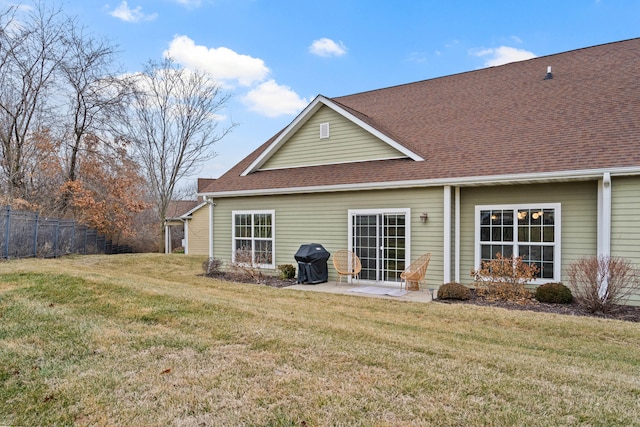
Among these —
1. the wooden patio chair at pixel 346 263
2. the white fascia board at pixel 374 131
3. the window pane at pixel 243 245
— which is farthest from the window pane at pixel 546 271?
the window pane at pixel 243 245

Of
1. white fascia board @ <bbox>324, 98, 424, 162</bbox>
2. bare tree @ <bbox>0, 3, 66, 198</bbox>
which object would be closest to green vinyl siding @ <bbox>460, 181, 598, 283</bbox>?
white fascia board @ <bbox>324, 98, 424, 162</bbox>

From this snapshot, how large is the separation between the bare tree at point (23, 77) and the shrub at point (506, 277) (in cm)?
1921

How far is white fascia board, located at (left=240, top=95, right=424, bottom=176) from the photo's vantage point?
10.2m

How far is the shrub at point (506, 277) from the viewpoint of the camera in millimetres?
8039

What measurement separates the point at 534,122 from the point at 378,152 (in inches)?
149

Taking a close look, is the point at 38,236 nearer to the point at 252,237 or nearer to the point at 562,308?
the point at 252,237

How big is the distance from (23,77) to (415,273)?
19109mm

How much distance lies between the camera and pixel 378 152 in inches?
425

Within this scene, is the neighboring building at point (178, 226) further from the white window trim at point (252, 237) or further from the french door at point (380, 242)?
the french door at point (380, 242)

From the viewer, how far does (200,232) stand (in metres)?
25.5

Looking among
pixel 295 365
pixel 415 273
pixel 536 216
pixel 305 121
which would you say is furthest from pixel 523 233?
pixel 295 365

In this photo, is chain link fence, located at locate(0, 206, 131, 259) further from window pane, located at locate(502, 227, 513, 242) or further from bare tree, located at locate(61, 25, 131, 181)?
window pane, located at locate(502, 227, 513, 242)

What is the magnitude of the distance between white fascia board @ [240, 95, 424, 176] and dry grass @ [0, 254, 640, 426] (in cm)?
490

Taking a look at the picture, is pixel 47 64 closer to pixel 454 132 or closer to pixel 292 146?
pixel 292 146
